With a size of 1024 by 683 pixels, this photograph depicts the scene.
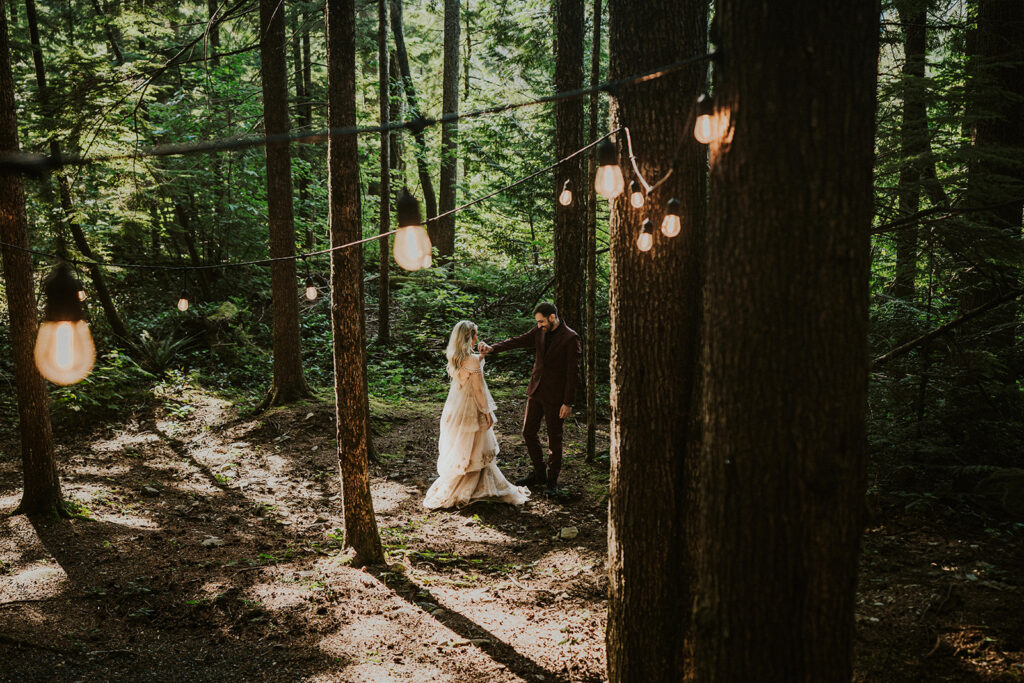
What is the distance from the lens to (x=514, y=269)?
611 inches

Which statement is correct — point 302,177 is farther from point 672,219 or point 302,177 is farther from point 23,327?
point 672,219

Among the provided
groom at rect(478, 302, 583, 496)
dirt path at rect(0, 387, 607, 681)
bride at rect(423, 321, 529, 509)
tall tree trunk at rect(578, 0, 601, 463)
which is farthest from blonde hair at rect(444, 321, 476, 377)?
dirt path at rect(0, 387, 607, 681)

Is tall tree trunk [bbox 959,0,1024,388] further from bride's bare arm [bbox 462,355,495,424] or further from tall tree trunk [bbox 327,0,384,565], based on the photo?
tall tree trunk [bbox 327,0,384,565]

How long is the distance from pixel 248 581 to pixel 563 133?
26.7 ft

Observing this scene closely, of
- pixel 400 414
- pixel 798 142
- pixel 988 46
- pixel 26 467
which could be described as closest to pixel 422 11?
pixel 400 414

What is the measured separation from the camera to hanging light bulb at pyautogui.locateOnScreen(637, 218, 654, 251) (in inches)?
136

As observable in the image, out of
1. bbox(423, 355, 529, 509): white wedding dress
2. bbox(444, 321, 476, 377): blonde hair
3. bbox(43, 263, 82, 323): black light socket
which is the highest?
bbox(43, 263, 82, 323): black light socket

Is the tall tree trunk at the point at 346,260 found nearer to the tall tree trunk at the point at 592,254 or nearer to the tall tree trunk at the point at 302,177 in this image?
the tall tree trunk at the point at 592,254

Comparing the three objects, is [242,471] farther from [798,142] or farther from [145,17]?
[798,142]

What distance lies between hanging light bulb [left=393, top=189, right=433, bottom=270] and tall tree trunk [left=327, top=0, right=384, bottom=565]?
2.10 metres

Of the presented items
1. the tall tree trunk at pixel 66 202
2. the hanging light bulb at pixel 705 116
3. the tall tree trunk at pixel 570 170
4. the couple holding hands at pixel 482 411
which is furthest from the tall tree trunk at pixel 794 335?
the tall tree trunk at pixel 66 202

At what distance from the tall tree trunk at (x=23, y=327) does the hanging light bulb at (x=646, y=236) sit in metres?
6.88

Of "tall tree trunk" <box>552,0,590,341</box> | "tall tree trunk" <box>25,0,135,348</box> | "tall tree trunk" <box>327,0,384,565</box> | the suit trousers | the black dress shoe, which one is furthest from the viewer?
"tall tree trunk" <box>552,0,590,341</box>

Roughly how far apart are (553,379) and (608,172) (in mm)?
4359
